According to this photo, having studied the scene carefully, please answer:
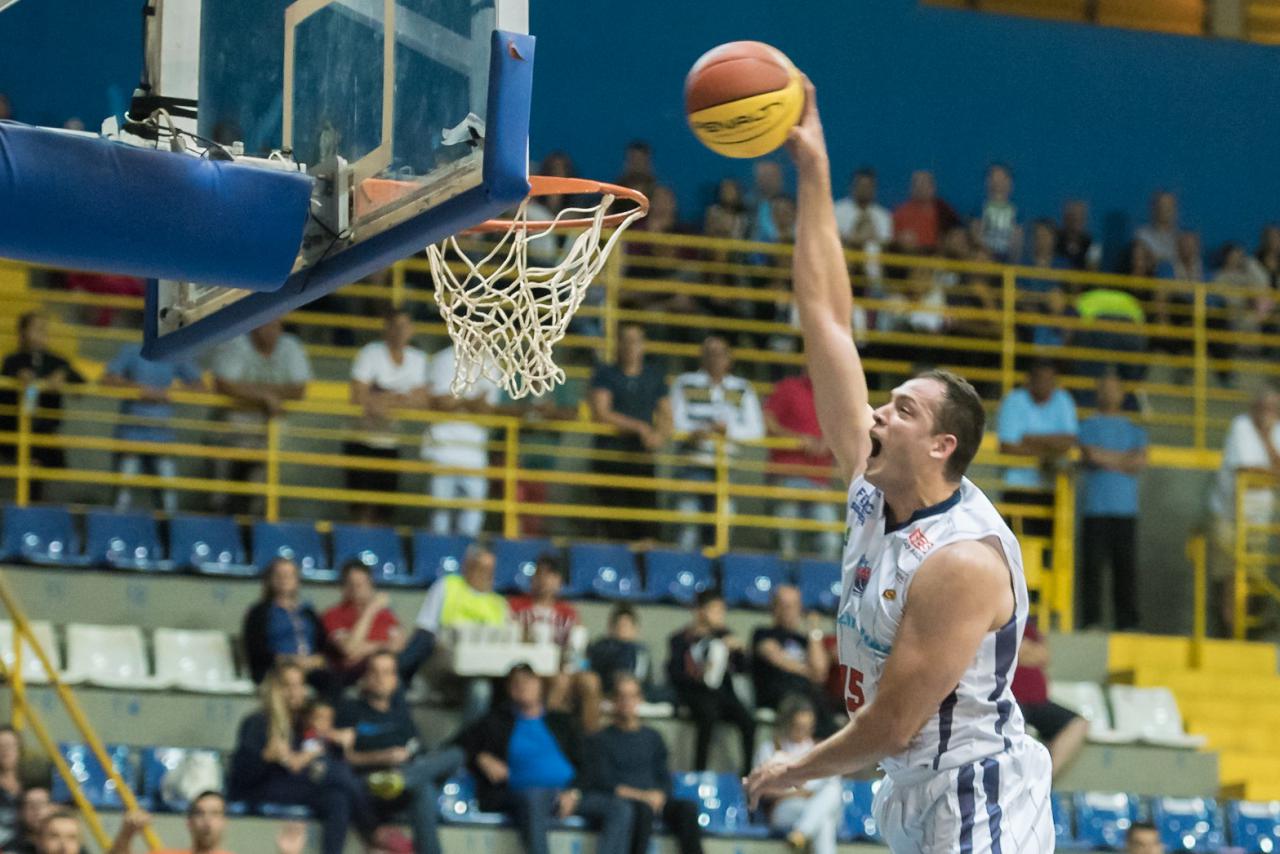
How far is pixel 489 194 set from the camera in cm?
507

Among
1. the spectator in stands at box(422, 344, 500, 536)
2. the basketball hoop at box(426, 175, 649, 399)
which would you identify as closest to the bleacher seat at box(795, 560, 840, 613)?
the spectator in stands at box(422, 344, 500, 536)

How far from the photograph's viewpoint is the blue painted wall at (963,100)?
55.4ft

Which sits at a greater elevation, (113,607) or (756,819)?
(113,607)

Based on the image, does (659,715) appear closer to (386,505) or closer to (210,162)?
(386,505)

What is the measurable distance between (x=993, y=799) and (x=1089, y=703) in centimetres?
874

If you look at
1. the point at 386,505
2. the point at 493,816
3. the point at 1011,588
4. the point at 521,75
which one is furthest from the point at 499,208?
the point at 386,505

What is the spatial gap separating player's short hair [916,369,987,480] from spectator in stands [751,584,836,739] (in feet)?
23.3

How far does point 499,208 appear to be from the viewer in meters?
5.09

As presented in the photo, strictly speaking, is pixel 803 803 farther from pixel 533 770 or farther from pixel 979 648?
pixel 979 648

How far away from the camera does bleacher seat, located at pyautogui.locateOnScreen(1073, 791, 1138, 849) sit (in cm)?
1165

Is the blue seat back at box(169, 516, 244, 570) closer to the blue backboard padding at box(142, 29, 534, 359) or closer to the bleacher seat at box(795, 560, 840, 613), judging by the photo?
the bleacher seat at box(795, 560, 840, 613)

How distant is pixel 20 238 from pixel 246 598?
7.11 m

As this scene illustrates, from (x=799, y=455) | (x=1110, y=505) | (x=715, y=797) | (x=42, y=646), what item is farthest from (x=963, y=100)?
(x=42, y=646)

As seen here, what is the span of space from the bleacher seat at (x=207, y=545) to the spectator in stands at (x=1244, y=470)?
260 inches
